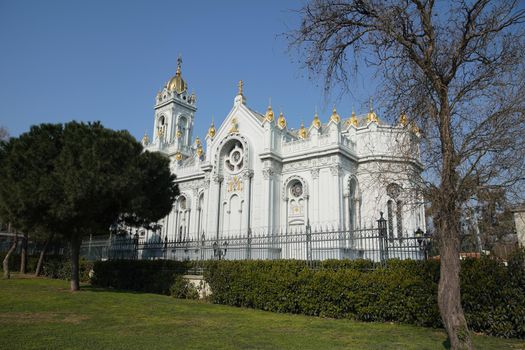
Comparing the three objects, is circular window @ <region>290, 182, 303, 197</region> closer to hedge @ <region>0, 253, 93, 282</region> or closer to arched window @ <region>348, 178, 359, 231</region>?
arched window @ <region>348, 178, 359, 231</region>

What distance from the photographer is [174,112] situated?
53500 mm

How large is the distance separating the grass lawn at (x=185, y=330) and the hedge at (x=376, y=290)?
55cm

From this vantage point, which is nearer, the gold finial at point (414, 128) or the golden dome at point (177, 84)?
the gold finial at point (414, 128)

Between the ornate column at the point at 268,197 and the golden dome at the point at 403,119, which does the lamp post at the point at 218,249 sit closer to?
the ornate column at the point at 268,197

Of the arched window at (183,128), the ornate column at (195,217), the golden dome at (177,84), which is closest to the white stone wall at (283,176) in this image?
the ornate column at (195,217)

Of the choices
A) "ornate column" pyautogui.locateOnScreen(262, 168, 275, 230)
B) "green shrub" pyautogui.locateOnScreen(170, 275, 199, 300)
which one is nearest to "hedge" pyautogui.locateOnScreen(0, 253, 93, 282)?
"green shrub" pyautogui.locateOnScreen(170, 275, 199, 300)

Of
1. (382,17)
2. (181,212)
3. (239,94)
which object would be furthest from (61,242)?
(382,17)

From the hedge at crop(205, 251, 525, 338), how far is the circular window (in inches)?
567

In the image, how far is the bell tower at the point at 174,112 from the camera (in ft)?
174

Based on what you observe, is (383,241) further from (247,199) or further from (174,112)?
(174,112)

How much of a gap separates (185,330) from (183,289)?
7.97 meters

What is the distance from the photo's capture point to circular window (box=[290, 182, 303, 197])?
97.4 feet

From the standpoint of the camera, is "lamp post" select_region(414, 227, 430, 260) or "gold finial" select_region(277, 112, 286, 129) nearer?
"lamp post" select_region(414, 227, 430, 260)

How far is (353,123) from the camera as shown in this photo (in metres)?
31.9
